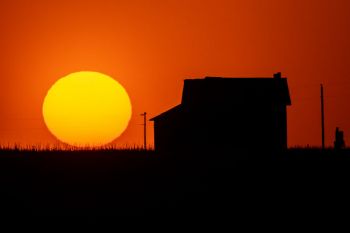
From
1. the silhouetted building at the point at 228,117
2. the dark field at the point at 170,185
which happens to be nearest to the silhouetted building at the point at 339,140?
the silhouetted building at the point at 228,117

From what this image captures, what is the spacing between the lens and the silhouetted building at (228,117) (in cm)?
5184

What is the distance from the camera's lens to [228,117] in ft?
171

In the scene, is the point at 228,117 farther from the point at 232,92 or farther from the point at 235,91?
the point at 235,91

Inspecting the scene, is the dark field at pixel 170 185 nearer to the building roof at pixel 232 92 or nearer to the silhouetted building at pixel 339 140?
the silhouetted building at pixel 339 140

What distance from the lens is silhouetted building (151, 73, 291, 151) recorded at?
5184 centimetres

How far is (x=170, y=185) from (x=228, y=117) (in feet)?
80.8

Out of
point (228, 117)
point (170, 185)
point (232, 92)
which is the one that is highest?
point (232, 92)

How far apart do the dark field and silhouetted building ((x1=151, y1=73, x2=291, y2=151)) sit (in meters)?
12.4

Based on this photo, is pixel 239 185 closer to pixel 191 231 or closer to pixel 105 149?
pixel 191 231

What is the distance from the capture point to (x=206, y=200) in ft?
80.8

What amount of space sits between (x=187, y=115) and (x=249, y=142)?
16.2 ft

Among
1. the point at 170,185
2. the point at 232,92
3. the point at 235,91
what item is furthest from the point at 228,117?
the point at 170,185

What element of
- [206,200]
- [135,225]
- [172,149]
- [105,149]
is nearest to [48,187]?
[206,200]

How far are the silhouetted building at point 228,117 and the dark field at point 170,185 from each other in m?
12.4
